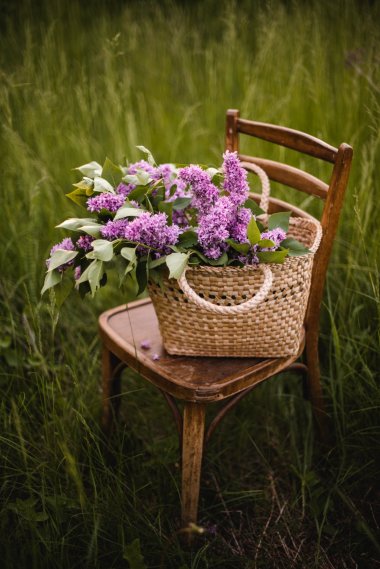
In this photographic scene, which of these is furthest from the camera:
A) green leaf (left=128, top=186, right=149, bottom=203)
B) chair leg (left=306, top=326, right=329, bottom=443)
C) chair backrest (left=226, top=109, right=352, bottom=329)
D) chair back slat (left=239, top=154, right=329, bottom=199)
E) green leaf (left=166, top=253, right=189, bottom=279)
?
chair leg (left=306, top=326, right=329, bottom=443)

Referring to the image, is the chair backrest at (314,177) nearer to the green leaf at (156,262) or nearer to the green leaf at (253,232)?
the green leaf at (253,232)

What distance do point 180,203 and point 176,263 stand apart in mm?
205

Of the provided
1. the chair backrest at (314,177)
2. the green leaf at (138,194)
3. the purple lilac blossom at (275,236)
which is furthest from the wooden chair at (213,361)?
the green leaf at (138,194)

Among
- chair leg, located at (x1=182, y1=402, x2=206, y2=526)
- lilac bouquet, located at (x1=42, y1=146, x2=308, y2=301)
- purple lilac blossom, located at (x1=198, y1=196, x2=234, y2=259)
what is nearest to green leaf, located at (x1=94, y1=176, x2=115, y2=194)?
lilac bouquet, located at (x1=42, y1=146, x2=308, y2=301)

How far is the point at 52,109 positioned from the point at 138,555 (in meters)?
1.84

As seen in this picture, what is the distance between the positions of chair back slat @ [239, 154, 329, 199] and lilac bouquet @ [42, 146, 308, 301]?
249 mm

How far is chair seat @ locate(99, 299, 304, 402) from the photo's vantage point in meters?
1.02

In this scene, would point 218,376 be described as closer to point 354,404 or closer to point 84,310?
point 354,404

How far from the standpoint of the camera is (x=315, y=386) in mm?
1373

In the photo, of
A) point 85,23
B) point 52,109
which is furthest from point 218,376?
point 85,23

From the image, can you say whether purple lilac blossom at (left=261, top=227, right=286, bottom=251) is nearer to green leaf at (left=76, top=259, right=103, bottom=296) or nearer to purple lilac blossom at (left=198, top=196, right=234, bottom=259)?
purple lilac blossom at (left=198, top=196, right=234, bottom=259)

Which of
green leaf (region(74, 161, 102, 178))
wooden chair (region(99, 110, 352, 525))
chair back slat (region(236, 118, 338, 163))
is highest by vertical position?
chair back slat (region(236, 118, 338, 163))

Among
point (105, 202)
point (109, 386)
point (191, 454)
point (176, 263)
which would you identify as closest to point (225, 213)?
point (176, 263)

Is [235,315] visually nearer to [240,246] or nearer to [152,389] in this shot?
[240,246]
